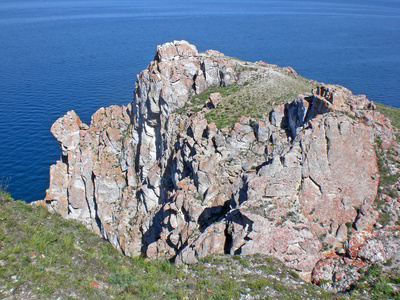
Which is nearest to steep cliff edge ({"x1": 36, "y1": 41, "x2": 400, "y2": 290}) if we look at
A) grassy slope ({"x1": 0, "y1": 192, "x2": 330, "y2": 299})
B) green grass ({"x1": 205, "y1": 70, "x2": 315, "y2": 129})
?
green grass ({"x1": 205, "y1": 70, "x2": 315, "y2": 129})

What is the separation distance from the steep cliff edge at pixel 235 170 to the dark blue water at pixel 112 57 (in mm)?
14338

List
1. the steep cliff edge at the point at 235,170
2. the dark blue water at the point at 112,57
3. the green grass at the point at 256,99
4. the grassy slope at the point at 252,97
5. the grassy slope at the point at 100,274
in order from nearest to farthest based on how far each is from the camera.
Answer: the grassy slope at the point at 100,274 < the steep cliff edge at the point at 235,170 < the green grass at the point at 256,99 < the grassy slope at the point at 252,97 < the dark blue water at the point at 112,57

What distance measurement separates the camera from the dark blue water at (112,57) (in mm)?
66250

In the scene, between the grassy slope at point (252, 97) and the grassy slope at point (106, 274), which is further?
the grassy slope at point (252, 97)

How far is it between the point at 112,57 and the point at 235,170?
3942 inches

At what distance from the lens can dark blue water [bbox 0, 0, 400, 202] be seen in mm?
66250

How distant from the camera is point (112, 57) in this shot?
118062 millimetres

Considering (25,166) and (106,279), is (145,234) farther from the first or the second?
(25,166)

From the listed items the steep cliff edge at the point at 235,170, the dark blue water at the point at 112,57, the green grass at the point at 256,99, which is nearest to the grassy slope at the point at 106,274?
the steep cliff edge at the point at 235,170

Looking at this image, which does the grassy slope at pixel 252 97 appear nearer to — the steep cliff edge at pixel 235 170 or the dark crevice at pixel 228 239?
the steep cliff edge at pixel 235 170

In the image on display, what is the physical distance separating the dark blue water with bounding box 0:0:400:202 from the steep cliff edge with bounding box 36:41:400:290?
47.0 feet

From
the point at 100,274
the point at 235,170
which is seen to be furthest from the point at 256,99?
the point at 100,274

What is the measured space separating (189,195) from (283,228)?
10.9 m

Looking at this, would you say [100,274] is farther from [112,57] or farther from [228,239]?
[112,57]
